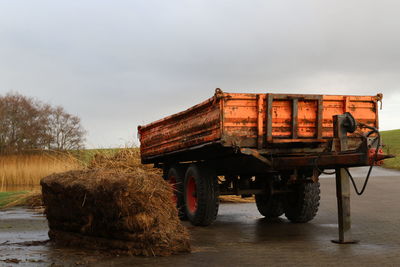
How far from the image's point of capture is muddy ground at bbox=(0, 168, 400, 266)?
19.9 ft

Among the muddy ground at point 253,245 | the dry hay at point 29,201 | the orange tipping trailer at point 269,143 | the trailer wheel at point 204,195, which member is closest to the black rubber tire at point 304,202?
the orange tipping trailer at point 269,143

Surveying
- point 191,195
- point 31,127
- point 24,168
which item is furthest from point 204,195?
point 31,127

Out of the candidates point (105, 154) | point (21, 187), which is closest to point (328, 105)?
point (105, 154)

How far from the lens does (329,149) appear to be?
7570 millimetres

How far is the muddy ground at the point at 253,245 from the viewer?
19.9ft

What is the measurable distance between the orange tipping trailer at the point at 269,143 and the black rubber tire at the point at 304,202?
0.02 metres

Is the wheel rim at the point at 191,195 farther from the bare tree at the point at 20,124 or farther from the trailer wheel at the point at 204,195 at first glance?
the bare tree at the point at 20,124

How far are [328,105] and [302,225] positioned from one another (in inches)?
102

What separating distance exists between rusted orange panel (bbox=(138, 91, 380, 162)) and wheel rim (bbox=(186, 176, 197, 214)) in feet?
3.44

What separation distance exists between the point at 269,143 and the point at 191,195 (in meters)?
2.69

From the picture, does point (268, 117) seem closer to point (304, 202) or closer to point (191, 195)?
point (304, 202)

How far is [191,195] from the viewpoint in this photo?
33.6ft

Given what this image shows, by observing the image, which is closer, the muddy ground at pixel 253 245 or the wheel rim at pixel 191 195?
the muddy ground at pixel 253 245

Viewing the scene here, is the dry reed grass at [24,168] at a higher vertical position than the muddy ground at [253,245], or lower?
higher
